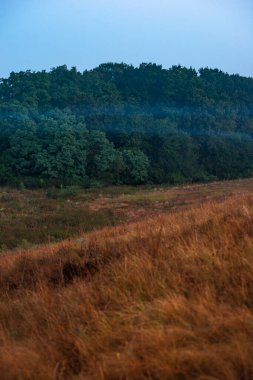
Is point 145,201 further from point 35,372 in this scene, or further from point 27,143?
point 35,372

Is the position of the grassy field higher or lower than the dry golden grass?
lower

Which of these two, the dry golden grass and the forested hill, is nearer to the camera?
the dry golden grass

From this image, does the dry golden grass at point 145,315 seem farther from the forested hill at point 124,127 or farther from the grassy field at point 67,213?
the forested hill at point 124,127

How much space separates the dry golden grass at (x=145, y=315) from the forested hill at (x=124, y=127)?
4192 cm

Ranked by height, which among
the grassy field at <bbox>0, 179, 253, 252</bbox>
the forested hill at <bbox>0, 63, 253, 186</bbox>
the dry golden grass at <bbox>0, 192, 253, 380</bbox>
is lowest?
the grassy field at <bbox>0, 179, 253, 252</bbox>

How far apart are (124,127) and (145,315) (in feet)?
166

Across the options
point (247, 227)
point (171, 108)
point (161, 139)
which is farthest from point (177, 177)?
point (247, 227)

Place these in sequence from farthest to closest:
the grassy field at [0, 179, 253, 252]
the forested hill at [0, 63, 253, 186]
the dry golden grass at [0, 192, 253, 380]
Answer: the forested hill at [0, 63, 253, 186] → the grassy field at [0, 179, 253, 252] → the dry golden grass at [0, 192, 253, 380]

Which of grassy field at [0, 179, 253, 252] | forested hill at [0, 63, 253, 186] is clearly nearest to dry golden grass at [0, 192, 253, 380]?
grassy field at [0, 179, 253, 252]

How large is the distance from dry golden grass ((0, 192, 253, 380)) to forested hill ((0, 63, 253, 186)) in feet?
138

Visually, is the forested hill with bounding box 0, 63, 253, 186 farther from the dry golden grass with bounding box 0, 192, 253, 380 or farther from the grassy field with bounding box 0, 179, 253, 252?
the dry golden grass with bounding box 0, 192, 253, 380

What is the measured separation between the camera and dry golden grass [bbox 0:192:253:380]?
11.0ft

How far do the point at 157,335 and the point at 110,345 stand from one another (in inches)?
16.2

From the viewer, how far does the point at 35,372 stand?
142 inches
